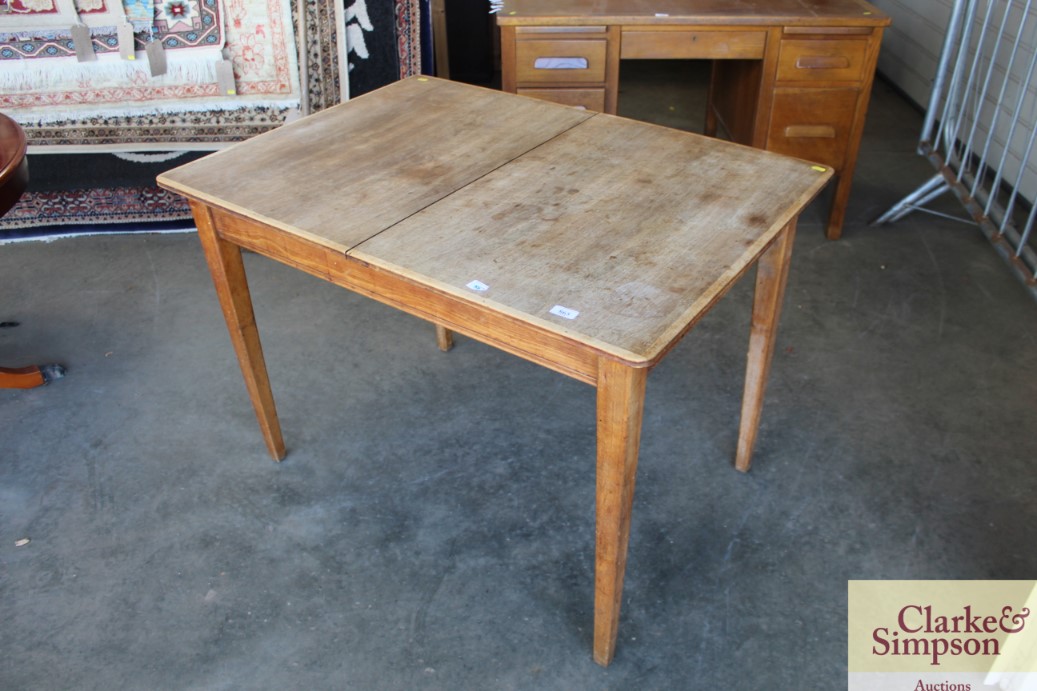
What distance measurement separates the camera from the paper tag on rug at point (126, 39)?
3090mm

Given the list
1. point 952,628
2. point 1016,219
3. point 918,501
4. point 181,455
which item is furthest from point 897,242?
point 181,455

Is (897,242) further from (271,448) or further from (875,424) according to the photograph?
(271,448)

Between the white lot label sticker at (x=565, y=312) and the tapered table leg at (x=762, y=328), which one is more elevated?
the white lot label sticker at (x=565, y=312)

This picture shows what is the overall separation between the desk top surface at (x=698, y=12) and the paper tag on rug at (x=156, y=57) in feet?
4.36

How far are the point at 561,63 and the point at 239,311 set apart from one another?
Result: 58.8 inches

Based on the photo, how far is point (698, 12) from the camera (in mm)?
2770

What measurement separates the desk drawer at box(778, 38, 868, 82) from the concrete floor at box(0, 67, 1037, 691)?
0.68 metres

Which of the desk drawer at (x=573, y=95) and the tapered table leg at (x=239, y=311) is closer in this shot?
the tapered table leg at (x=239, y=311)

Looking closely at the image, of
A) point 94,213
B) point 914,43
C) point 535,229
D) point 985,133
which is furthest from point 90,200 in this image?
point 914,43

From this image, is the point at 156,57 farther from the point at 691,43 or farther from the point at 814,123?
the point at 814,123

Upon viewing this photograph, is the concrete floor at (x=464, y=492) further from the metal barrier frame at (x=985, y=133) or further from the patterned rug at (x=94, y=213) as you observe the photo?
the patterned rug at (x=94, y=213)

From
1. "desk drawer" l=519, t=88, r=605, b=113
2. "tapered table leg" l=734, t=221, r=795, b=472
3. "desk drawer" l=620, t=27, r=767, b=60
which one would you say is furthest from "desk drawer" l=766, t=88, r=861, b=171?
"tapered table leg" l=734, t=221, r=795, b=472

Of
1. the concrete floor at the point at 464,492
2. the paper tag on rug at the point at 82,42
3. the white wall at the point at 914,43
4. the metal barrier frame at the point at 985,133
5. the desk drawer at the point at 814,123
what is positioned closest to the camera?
the concrete floor at the point at 464,492

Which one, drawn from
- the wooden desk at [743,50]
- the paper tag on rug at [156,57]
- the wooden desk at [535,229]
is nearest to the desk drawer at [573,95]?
the wooden desk at [743,50]
